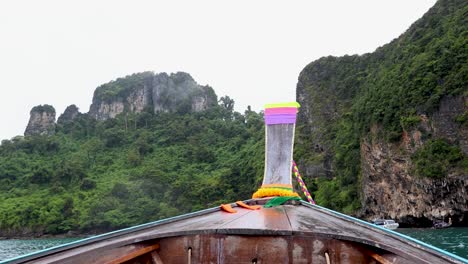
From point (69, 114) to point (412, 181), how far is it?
54120 mm

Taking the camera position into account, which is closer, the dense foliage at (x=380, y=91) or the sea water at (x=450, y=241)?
the sea water at (x=450, y=241)

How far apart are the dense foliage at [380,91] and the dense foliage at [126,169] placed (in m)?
7.69

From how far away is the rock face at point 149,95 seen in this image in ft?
205

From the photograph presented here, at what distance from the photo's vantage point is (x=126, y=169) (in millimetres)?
49000

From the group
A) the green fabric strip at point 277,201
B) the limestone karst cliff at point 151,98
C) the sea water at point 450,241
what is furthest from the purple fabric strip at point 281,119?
the limestone karst cliff at point 151,98

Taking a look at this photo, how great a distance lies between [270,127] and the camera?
5.81 meters

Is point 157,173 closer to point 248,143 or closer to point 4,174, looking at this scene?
point 248,143

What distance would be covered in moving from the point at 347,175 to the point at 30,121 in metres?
49.9

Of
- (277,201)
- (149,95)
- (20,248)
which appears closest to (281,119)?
(277,201)

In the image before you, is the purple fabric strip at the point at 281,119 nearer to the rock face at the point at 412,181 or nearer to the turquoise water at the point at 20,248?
the turquoise water at the point at 20,248

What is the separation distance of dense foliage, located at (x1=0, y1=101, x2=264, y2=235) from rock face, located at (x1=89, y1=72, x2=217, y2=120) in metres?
2.40

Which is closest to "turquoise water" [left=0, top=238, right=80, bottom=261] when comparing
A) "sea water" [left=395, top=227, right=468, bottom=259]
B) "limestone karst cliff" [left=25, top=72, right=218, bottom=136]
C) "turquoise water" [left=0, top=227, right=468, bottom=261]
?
"turquoise water" [left=0, top=227, right=468, bottom=261]

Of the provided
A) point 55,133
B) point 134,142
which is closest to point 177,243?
point 134,142

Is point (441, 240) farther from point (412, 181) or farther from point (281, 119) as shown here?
point (281, 119)
